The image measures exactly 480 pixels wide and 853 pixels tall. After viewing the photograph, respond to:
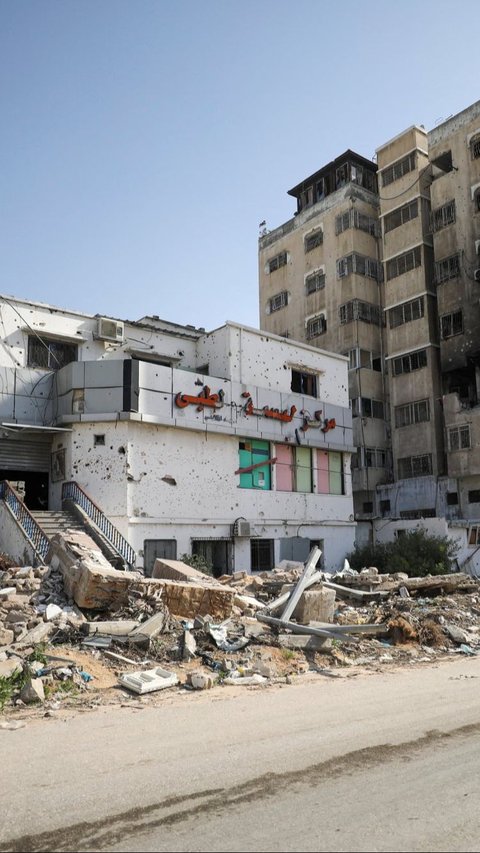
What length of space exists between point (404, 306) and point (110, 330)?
69.1ft

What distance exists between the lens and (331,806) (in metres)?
4.85

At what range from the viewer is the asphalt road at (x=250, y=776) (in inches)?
174

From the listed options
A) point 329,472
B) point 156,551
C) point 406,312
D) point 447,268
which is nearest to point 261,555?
point 156,551

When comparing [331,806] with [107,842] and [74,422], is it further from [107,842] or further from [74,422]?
[74,422]

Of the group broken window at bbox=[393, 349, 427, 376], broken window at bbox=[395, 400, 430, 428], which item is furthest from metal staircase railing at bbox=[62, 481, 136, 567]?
broken window at bbox=[393, 349, 427, 376]

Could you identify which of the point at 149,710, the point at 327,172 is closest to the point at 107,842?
the point at 149,710

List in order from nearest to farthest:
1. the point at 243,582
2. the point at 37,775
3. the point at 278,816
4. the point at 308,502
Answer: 1. the point at 278,816
2. the point at 37,775
3. the point at 243,582
4. the point at 308,502

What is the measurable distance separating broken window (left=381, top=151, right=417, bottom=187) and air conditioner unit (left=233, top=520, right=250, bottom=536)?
85.5 feet

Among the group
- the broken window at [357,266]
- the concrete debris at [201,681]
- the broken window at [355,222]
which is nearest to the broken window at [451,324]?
the broken window at [357,266]

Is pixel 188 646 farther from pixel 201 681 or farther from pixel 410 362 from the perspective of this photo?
pixel 410 362

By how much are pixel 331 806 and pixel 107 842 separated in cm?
163

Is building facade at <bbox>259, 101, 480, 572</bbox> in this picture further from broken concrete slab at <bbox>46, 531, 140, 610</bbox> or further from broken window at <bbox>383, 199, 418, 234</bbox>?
broken concrete slab at <bbox>46, 531, 140, 610</bbox>

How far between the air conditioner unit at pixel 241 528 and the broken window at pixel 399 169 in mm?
26046

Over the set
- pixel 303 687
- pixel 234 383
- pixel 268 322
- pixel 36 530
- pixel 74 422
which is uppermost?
pixel 268 322
